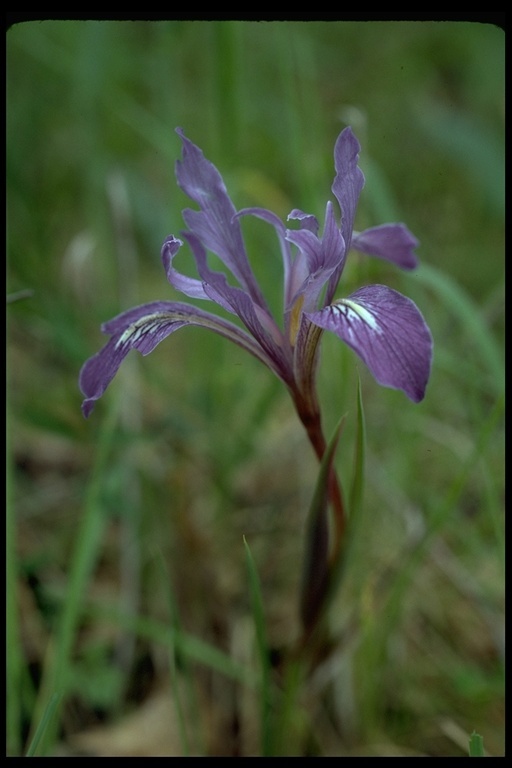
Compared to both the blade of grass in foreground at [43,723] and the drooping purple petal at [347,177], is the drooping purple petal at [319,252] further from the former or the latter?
the blade of grass in foreground at [43,723]

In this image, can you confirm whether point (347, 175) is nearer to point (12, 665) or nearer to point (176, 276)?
point (176, 276)

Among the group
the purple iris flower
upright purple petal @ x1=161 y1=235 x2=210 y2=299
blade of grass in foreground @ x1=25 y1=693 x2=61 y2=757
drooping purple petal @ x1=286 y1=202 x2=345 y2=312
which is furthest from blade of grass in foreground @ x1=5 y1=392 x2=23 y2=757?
drooping purple petal @ x1=286 y1=202 x2=345 y2=312

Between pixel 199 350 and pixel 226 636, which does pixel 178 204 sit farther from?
pixel 226 636

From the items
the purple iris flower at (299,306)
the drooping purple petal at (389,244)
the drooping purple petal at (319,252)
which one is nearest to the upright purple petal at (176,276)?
the purple iris flower at (299,306)

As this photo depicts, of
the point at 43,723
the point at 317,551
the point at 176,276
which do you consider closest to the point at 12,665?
the point at 43,723

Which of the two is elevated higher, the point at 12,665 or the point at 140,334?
the point at 140,334

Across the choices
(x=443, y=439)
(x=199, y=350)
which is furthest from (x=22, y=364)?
(x=443, y=439)

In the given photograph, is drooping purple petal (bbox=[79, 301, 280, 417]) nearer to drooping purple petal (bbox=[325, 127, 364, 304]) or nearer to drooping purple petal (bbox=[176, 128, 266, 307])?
drooping purple petal (bbox=[176, 128, 266, 307])
